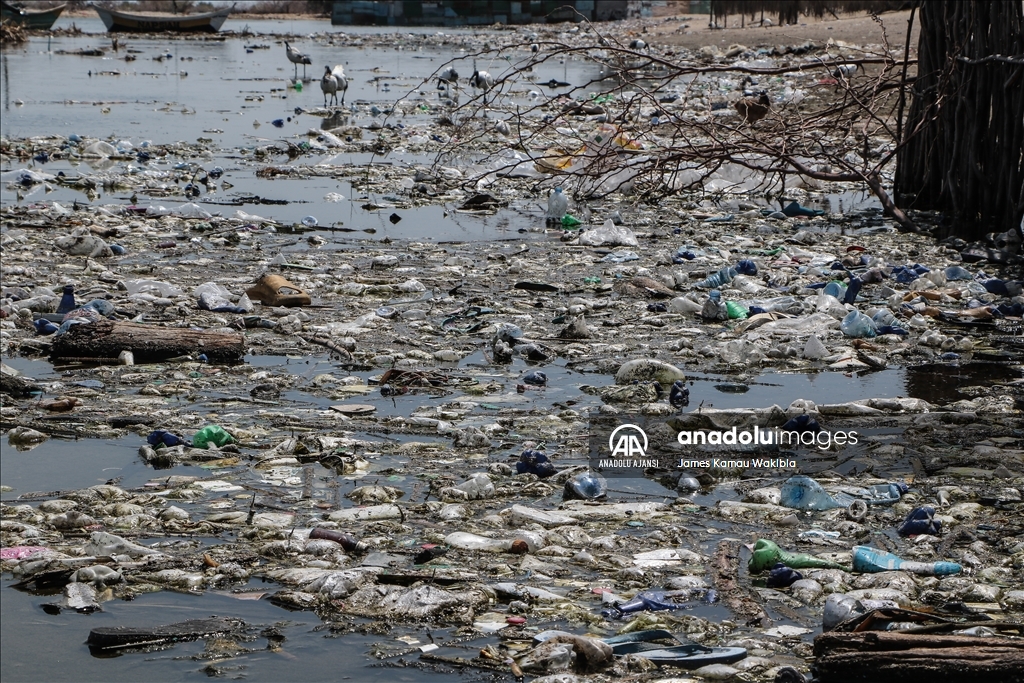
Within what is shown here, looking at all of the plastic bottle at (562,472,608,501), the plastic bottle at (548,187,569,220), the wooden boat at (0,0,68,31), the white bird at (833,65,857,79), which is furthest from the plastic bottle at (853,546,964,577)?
the wooden boat at (0,0,68,31)

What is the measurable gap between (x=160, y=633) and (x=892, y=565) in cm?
152

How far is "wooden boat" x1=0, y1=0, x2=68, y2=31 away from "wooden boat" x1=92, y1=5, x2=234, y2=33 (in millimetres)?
1901

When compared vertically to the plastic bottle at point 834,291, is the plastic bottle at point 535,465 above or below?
below

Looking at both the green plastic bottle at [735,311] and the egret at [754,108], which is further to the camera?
the egret at [754,108]

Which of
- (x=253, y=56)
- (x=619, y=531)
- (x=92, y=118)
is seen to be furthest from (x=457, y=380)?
(x=253, y=56)

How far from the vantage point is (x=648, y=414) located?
11.4 ft

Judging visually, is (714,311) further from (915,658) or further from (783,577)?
(915,658)

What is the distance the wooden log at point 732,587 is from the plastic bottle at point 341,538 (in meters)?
0.78

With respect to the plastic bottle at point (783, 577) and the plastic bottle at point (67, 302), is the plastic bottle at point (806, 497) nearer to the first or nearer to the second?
the plastic bottle at point (783, 577)

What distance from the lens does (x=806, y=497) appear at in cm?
278

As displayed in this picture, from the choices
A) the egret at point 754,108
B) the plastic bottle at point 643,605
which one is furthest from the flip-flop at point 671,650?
the egret at point 754,108

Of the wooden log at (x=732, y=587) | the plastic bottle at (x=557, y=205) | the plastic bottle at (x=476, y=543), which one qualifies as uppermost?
the plastic bottle at (x=557, y=205)

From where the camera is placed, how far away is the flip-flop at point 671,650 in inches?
78.9

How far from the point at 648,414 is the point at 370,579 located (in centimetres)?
142
